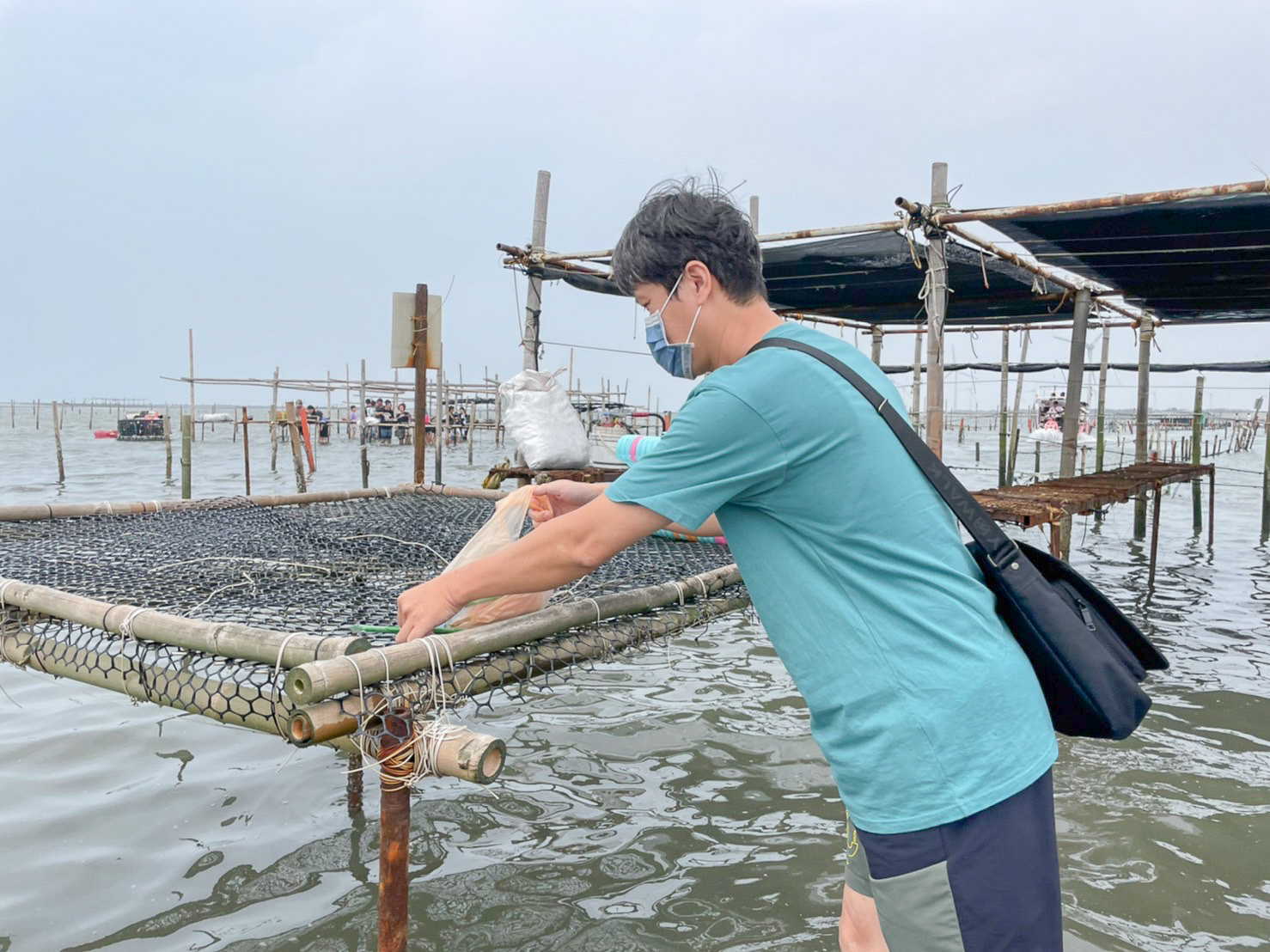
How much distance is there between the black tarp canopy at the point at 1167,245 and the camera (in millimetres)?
5539

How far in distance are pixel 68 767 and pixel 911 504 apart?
13.4 ft

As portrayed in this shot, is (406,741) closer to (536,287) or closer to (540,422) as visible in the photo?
(540,422)

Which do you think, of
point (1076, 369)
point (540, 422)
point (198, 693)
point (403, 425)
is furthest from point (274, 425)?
point (198, 693)

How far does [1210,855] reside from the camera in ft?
11.0

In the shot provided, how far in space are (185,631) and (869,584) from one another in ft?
5.86

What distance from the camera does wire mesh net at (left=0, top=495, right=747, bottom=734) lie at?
237 cm

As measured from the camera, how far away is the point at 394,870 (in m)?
1.99

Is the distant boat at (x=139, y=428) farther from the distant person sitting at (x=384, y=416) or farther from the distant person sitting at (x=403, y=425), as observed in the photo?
the distant person sitting at (x=403, y=425)

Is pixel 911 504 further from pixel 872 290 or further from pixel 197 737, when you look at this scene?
pixel 872 290

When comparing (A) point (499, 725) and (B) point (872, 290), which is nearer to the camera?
(A) point (499, 725)

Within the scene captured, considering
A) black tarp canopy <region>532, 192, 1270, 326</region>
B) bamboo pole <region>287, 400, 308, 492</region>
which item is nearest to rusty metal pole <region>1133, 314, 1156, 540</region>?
black tarp canopy <region>532, 192, 1270, 326</region>

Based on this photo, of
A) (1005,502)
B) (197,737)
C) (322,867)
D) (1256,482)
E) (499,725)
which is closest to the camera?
(322,867)

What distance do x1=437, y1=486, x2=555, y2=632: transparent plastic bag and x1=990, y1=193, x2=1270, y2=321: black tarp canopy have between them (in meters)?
4.59

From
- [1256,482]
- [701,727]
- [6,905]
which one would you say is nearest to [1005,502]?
[701,727]
